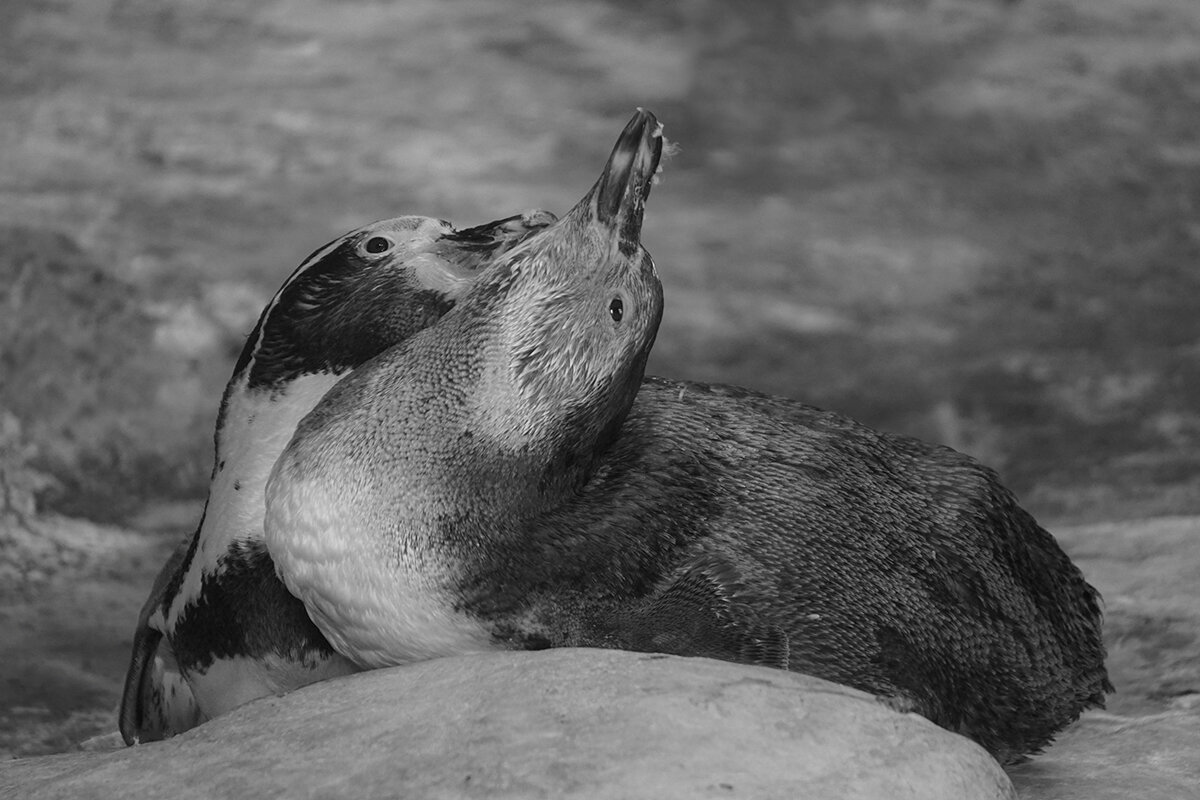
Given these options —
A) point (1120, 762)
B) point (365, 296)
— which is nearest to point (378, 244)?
point (365, 296)

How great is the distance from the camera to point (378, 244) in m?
3.35

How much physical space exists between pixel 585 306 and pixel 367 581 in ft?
1.68

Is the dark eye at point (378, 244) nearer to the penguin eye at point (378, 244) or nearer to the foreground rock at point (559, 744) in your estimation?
the penguin eye at point (378, 244)

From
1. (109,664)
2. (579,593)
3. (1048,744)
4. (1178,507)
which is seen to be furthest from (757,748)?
(1178,507)

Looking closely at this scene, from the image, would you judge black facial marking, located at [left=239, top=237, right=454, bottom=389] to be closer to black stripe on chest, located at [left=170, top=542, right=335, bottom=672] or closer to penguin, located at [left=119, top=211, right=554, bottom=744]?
penguin, located at [left=119, top=211, right=554, bottom=744]

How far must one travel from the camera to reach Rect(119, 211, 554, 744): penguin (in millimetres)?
3137

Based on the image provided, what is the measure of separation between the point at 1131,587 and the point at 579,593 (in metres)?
1.72

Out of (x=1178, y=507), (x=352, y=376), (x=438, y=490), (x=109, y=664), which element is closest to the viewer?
(x=438, y=490)

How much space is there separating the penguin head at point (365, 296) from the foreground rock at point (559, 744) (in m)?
0.79

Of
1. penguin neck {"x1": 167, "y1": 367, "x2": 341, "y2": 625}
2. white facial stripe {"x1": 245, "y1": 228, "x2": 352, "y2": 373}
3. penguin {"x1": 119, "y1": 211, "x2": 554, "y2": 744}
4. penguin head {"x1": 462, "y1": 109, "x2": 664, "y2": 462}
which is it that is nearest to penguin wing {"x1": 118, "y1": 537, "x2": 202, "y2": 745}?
penguin {"x1": 119, "y1": 211, "x2": 554, "y2": 744}

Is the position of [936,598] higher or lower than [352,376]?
lower

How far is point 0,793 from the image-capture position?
2.57m

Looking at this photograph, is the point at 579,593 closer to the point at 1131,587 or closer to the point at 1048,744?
the point at 1048,744

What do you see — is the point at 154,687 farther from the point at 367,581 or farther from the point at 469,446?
the point at 469,446
